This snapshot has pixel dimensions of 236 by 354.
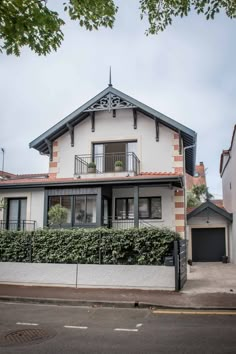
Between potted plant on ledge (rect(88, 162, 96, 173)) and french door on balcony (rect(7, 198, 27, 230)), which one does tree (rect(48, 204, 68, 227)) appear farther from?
potted plant on ledge (rect(88, 162, 96, 173))

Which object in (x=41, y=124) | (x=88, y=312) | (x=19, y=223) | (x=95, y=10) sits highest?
(x=41, y=124)

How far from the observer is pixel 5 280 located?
41.8ft

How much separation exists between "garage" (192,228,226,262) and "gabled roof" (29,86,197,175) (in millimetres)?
6674

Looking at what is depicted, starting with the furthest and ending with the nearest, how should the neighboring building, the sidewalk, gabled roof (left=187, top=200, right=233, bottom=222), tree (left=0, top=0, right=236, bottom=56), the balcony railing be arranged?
the neighboring building < gabled roof (left=187, top=200, right=233, bottom=222) < the balcony railing < the sidewalk < tree (left=0, top=0, right=236, bottom=56)

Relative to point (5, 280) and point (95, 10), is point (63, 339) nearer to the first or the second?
point (95, 10)

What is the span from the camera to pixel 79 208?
16703 millimetres

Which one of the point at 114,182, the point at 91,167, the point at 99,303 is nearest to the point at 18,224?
the point at 91,167

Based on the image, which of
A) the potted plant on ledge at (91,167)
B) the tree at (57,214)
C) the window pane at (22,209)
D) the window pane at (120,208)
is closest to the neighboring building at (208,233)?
the window pane at (120,208)

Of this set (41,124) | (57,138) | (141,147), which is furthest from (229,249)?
(41,124)

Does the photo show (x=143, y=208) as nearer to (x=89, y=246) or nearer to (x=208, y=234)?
(x=89, y=246)

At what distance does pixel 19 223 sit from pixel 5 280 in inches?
191

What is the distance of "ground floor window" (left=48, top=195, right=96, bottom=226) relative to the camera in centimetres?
1644

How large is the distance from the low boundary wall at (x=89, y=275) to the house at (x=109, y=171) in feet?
12.2

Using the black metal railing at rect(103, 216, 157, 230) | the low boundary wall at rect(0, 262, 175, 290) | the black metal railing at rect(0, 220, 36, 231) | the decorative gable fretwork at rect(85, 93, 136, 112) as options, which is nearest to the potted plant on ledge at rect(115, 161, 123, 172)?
the black metal railing at rect(103, 216, 157, 230)
